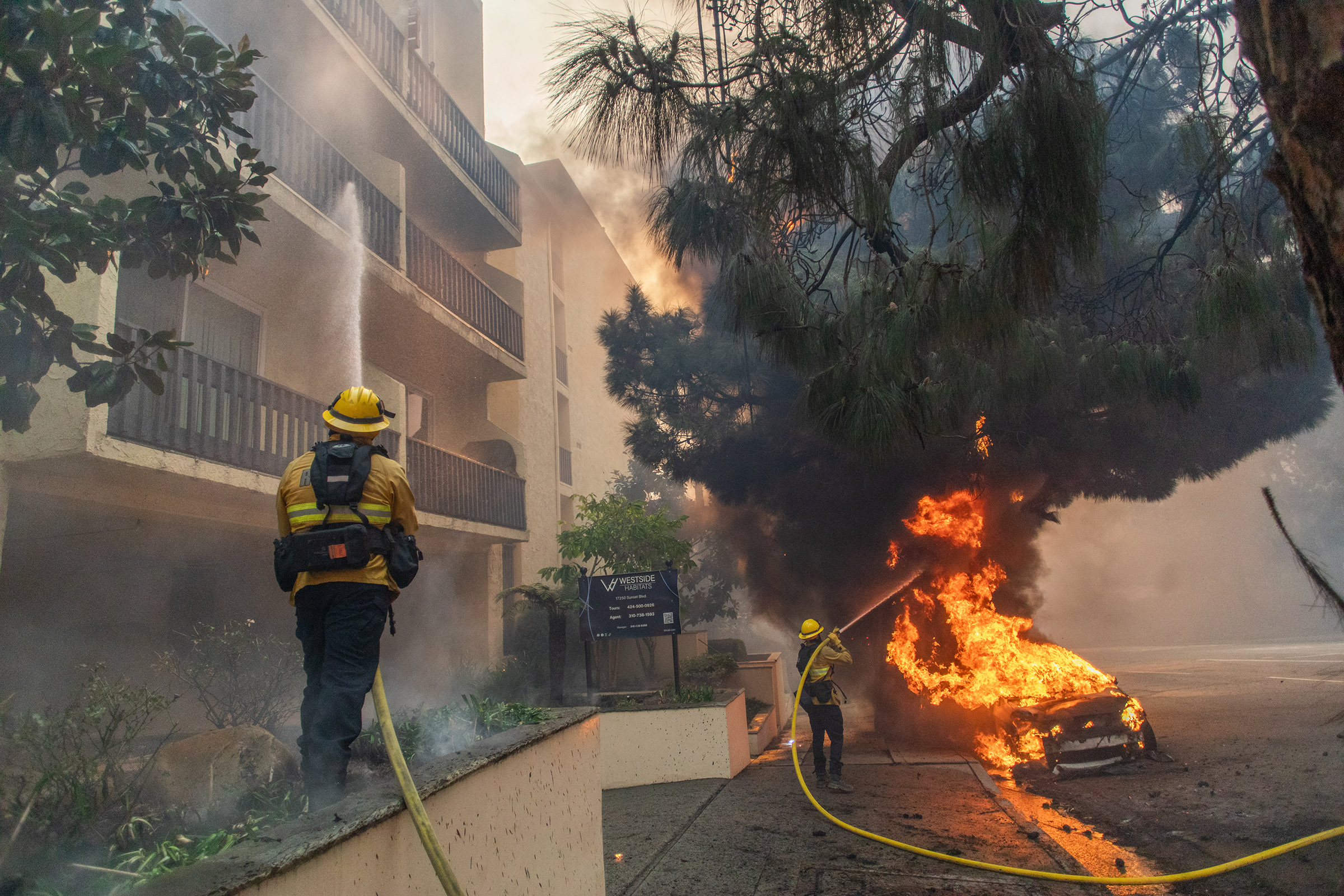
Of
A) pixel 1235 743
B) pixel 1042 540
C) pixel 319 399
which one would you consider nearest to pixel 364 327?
pixel 319 399

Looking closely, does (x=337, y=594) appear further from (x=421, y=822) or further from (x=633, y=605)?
(x=633, y=605)

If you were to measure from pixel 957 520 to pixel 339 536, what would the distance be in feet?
40.0

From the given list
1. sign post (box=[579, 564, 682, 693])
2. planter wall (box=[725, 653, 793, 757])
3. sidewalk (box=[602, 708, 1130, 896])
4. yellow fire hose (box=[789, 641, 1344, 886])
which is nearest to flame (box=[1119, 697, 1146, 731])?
sidewalk (box=[602, 708, 1130, 896])

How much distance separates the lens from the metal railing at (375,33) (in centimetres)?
938

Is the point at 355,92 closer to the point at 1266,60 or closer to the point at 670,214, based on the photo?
the point at 670,214

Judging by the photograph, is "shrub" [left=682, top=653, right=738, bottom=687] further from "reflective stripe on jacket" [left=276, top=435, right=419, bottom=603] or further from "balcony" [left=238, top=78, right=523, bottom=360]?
"reflective stripe on jacket" [left=276, top=435, right=419, bottom=603]

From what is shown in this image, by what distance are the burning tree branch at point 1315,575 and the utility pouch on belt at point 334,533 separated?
3001mm

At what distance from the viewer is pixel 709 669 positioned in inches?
504

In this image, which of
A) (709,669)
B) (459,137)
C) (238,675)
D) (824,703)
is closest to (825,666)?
(824,703)

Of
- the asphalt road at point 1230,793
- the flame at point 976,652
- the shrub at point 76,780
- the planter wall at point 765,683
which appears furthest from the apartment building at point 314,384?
the asphalt road at point 1230,793

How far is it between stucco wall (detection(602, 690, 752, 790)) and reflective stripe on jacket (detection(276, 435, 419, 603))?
6.23 metres

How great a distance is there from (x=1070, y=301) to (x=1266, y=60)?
698 centimetres

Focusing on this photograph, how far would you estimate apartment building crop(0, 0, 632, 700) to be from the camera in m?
6.57

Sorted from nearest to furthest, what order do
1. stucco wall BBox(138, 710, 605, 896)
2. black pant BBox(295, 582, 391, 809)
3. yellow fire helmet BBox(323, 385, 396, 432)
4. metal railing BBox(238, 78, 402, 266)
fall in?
stucco wall BBox(138, 710, 605, 896) < black pant BBox(295, 582, 391, 809) < yellow fire helmet BBox(323, 385, 396, 432) < metal railing BBox(238, 78, 402, 266)
